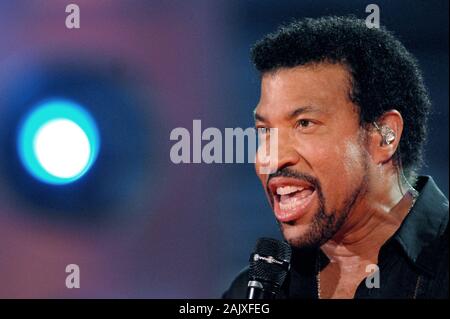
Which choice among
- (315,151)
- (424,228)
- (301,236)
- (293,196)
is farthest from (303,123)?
(424,228)

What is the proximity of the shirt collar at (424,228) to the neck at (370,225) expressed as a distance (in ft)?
0.14

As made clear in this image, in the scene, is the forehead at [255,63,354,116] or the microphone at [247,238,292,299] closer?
the microphone at [247,238,292,299]

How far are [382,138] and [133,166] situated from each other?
2.78 feet

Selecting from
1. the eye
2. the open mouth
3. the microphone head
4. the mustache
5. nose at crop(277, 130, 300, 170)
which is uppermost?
the eye

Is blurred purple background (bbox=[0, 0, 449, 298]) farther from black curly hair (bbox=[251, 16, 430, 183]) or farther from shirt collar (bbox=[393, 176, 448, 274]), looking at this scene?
shirt collar (bbox=[393, 176, 448, 274])

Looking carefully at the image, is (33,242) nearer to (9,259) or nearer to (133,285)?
(9,259)

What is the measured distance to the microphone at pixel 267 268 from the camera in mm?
1462

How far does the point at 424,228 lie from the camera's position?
1.73 m

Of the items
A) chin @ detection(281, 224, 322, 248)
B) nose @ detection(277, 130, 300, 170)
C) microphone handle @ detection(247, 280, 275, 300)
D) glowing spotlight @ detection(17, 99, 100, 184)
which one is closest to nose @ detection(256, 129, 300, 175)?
nose @ detection(277, 130, 300, 170)

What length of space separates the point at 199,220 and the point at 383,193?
64 cm

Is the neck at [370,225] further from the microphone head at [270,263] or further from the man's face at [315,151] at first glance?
the microphone head at [270,263]

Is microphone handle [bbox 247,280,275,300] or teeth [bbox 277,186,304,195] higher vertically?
teeth [bbox 277,186,304,195]

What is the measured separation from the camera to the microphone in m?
1.46

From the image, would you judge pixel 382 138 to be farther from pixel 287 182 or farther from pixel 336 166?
pixel 287 182
